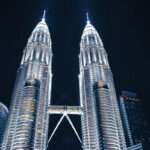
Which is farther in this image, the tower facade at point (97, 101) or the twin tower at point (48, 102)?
the tower facade at point (97, 101)

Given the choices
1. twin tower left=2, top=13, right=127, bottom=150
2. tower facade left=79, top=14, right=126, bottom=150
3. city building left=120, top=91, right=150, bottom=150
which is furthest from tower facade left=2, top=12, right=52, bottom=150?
city building left=120, top=91, right=150, bottom=150

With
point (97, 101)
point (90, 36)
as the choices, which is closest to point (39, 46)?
point (90, 36)

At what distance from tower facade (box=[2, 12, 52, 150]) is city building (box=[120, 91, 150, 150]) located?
146 feet

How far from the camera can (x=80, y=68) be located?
135 meters

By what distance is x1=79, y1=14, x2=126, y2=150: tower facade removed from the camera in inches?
3939

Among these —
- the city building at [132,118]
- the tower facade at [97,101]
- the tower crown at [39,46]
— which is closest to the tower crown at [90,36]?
the tower facade at [97,101]

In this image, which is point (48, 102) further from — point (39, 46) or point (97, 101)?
point (39, 46)

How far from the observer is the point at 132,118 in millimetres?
142125

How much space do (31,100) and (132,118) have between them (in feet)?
201

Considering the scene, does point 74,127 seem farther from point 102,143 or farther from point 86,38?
point 86,38

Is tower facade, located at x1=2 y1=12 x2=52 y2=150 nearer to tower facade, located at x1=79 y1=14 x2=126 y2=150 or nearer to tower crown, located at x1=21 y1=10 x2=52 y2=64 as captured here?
tower crown, located at x1=21 y1=10 x2=52 y2=64

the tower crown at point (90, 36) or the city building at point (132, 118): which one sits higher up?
the tower crown at point (90, 36)

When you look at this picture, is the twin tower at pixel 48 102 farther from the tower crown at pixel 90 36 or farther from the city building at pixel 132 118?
the city building at pixel 132 118

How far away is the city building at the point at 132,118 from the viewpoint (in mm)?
131450
